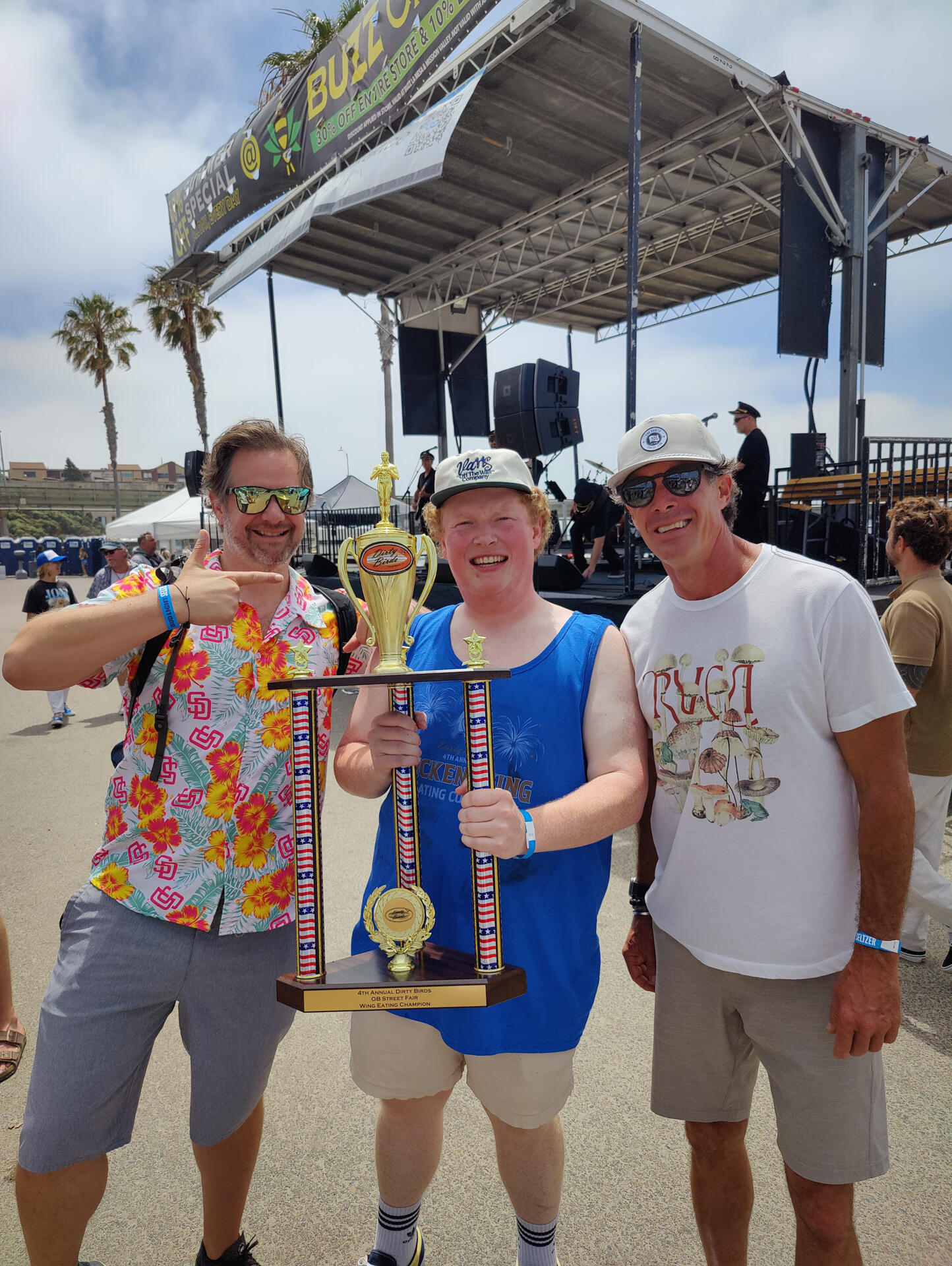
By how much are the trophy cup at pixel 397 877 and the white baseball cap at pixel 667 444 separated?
0.60 meters

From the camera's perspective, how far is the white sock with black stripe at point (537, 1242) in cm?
182

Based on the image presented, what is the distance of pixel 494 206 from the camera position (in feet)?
41.8

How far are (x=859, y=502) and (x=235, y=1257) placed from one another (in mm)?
8515

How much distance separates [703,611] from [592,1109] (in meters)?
1.95

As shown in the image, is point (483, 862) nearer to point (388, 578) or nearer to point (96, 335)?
point (388, 578)

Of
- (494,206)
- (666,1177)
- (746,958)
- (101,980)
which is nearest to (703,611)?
(746,958)

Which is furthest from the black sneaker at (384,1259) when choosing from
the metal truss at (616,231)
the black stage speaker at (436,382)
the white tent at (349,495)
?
the white tent at (349,495)

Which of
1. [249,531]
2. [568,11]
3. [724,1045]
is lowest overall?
[724,1045]

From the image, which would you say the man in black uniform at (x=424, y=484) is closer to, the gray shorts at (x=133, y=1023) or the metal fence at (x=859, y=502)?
the metal fence at (x=859, y=502)

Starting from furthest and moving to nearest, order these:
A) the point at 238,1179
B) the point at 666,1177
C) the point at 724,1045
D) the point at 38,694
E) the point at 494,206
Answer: the point at 494,206, the point at 38,694, the point at 666,1177, the point at 238,1179, the point at 724,1045

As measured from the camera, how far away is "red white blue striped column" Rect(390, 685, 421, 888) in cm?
→ 161

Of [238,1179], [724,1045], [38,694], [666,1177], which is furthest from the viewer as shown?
[38,694]

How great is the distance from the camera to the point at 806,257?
31.4ft

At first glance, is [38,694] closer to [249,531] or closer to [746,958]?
[249,531]
